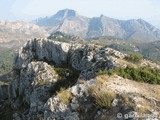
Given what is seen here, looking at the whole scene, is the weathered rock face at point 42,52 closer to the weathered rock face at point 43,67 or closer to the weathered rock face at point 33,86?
the weathered rock face at point 43,67

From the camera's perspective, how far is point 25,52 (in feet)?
396

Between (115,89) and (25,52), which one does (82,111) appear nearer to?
(115,89)

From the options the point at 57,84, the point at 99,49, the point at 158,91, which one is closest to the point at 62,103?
the point at 158,91

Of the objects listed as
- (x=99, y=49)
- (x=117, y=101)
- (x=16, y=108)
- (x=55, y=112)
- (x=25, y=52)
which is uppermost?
(x=117, y=101)

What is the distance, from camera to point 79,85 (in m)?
27.5

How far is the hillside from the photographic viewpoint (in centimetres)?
2462

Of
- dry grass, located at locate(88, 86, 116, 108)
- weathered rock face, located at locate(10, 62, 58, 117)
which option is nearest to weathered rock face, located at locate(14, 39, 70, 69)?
weathered rock face, located at locate(10, 62, 58, 117)

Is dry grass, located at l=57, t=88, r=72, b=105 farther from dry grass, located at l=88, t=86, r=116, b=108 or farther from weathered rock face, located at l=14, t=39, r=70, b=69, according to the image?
weathered rock face, located at l=14, t=39, r=70, b=69

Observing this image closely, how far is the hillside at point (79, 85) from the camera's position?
2462cm

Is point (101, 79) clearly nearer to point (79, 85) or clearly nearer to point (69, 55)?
point (79, 85)

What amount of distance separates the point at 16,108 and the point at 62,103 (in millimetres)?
75374

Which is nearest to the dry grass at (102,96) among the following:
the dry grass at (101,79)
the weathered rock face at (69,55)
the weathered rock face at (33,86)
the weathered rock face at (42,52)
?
the dry grass at (101,79)

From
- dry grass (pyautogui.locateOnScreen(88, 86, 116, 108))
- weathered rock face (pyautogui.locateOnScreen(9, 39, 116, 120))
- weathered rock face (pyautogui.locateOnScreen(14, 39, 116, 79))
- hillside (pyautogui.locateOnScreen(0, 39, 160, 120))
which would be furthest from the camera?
weathered rock face (pyautogui.locateOnScreen(9, 39, 116, 120))

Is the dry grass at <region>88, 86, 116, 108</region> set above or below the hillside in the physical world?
above
